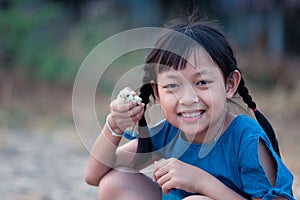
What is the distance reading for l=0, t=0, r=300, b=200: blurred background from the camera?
607 cm

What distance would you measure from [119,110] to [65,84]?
19.6 feet

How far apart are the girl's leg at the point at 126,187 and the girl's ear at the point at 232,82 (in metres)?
0.46

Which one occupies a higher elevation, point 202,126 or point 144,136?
point 202,126

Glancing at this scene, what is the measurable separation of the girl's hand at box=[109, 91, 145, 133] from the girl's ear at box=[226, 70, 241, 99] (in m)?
0.30

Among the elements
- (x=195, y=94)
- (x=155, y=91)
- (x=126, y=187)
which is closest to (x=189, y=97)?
(x=195, y=94)

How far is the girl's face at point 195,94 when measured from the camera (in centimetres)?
191

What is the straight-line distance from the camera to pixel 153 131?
2193 millimetres

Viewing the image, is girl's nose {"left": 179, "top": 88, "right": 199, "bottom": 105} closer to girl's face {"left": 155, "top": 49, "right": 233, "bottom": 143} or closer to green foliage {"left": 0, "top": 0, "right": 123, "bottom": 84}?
girl's face {"left": 155, "top": 49, "right": 233, "bottom": 143}

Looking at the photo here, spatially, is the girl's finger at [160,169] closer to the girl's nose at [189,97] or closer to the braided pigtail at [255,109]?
the girl's nose at [189,97]

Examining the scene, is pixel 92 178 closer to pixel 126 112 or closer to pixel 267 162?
pixel 126 112

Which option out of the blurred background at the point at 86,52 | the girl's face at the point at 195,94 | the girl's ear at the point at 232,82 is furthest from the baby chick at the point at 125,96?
the blurred background at the point at 86,52

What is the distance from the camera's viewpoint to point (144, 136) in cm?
217

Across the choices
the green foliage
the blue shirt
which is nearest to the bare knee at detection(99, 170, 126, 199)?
the blue shirt

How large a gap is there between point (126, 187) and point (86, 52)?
593 centimetres
